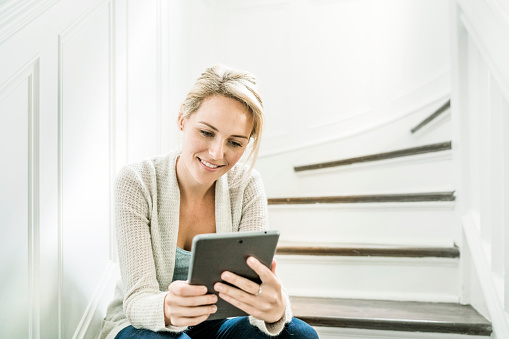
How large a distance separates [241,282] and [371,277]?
983 millimetres

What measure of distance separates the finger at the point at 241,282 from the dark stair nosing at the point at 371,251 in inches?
34.6

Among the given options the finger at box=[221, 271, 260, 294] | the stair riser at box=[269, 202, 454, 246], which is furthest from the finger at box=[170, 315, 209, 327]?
the stair riser at box=[269, 202, 454, 246]

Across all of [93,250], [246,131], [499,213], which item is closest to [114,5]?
[246,131]

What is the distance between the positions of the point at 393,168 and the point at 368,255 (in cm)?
81

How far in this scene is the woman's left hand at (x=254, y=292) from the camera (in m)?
0.82

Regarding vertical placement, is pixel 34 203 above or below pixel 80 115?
below

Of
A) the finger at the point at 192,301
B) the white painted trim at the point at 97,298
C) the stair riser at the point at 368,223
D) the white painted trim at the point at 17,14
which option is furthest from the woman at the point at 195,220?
the stair riser at the point at 368,223

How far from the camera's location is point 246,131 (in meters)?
1.09

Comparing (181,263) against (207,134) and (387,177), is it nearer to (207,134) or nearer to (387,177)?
(207,134)

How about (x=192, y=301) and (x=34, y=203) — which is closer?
(x=192, y=301)

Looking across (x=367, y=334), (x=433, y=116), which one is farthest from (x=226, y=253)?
(x=433, y=116)

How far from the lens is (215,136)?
1.06 meters

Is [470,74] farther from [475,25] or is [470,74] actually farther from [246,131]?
[246,131]

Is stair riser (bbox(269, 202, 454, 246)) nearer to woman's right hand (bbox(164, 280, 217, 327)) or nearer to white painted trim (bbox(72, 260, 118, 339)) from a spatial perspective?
white painted trim (bbox(72, 260, 118, 339))
